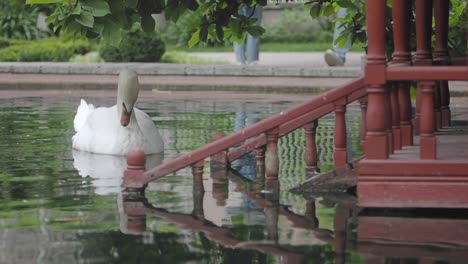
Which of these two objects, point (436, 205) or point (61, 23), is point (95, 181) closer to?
point (61, 23)

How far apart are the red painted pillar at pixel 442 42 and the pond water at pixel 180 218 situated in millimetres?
971

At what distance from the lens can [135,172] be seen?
1134 centimetres

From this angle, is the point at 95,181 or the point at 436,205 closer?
the point at 436,205

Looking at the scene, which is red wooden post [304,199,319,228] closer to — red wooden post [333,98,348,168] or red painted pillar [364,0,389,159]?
red painted pillar [364,0,389,159]

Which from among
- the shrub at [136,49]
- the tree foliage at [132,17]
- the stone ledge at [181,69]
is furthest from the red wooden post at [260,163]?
the shrub at [136,49]

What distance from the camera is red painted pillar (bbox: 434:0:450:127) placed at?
1347 cm

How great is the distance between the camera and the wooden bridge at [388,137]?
10.2 metres

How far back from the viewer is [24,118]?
62.6 ft

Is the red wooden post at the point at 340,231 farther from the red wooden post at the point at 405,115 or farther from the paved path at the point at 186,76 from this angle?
the paved path at the point at 186,76

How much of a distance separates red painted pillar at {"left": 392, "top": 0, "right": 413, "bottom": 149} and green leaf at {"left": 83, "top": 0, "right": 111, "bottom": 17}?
234 cm

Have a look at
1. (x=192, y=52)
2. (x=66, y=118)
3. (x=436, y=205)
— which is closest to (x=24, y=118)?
(x=66, y=118)

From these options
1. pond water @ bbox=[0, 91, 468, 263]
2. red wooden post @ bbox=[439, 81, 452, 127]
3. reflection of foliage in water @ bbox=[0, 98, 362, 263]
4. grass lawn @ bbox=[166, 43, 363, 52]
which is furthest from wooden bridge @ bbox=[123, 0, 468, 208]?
grass lawn @ bbox=[166, 43, 363, 52]

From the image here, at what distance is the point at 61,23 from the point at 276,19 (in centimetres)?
2735

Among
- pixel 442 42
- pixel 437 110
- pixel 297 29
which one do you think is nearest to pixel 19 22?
pixel 297 29
